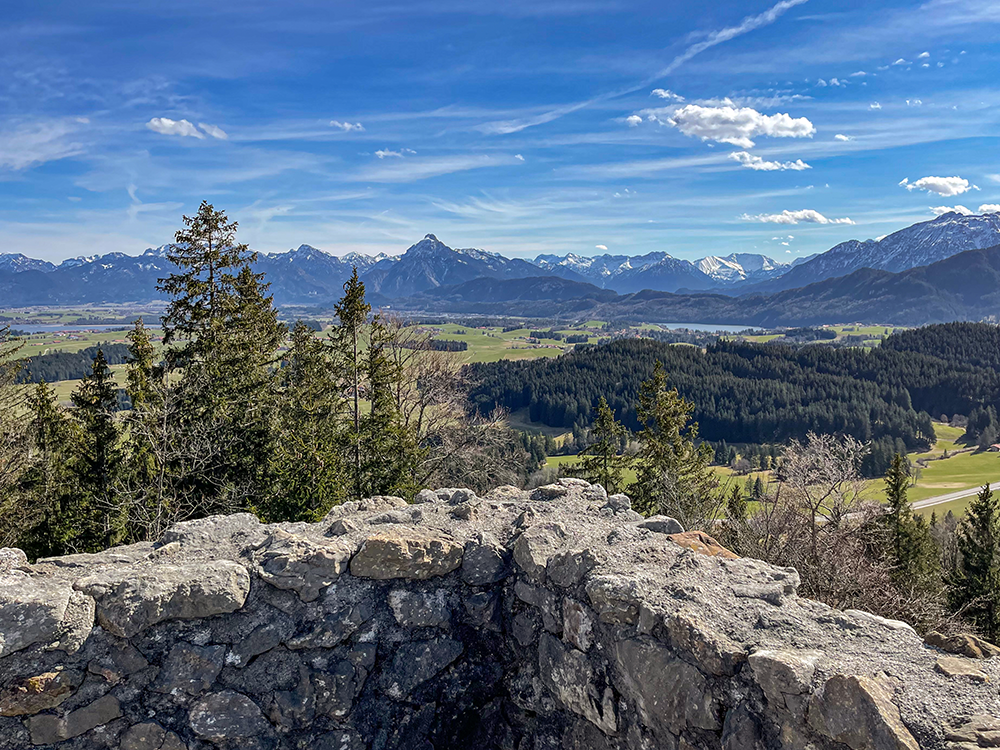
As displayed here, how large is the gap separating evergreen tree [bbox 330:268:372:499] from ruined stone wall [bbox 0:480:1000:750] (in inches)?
469

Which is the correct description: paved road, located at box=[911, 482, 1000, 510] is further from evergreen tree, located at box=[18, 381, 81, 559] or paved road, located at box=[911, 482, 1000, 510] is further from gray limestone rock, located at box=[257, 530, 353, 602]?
evergreen tree, located at box=[18, 381, 81, 559]

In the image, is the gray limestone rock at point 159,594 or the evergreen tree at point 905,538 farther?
the evergreen tree at point 905,538

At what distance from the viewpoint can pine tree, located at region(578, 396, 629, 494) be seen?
28.6m

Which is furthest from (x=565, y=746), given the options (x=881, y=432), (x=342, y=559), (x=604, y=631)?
(x=881, y=432)

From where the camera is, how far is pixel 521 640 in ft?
25.1

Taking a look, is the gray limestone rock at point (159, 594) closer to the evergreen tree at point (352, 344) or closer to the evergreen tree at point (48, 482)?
the evergreen tree at point (352, 344)

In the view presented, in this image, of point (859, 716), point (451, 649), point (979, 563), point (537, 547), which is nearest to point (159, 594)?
point (451, 649)

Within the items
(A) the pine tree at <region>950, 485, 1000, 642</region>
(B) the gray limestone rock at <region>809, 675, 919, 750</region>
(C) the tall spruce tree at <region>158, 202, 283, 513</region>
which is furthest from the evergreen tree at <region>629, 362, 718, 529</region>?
(B) the gray limestone rock at <region>809, 675, 919, 750</region>

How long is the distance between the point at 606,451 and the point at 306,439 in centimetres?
1606

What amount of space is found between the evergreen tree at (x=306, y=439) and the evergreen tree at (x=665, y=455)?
48.5 feet

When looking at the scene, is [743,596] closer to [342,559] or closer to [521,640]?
[521,640]

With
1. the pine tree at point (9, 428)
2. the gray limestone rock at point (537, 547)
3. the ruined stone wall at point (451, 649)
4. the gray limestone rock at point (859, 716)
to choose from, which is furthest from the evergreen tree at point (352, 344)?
the gray limestone rock at point (859, 716)

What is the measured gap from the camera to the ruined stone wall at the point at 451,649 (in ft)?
16.6

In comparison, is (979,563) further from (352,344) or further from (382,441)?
(352,344)
